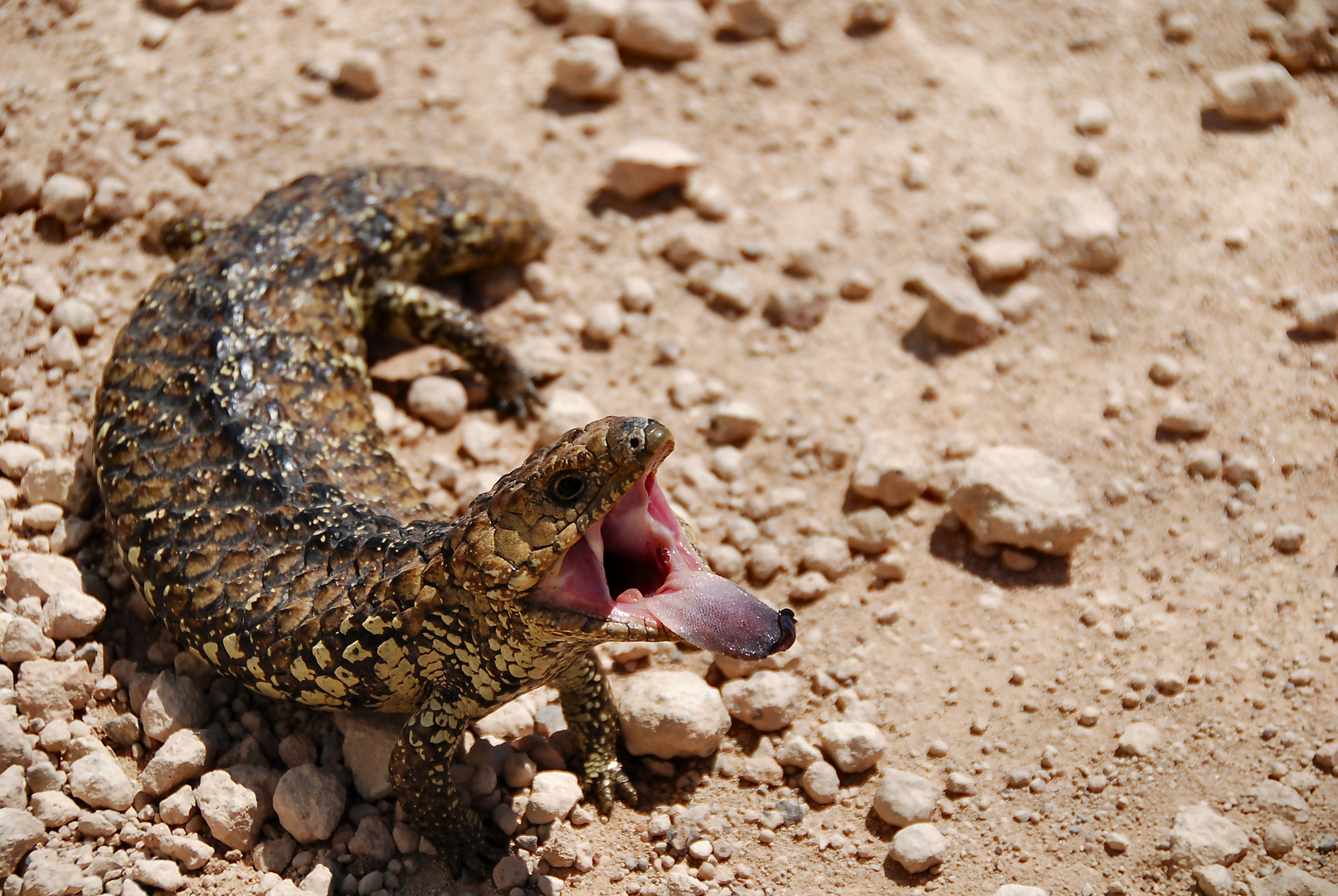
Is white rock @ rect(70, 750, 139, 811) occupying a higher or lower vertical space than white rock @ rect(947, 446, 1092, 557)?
lower

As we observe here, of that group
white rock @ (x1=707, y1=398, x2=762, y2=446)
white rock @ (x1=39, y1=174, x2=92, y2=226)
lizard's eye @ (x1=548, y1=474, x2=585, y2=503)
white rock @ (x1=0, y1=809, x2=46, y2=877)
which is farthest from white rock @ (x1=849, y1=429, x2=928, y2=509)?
white rock @ (x1=39, y1=174, x2=92, y2=226)

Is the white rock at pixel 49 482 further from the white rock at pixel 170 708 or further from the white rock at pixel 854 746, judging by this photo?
the white rock at pixel 854 746

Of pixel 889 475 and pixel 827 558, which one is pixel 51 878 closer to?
pixel 827 558

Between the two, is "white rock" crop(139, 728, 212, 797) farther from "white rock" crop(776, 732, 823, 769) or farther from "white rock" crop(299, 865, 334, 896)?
"white rock" crop(776, 732, 823, 769)

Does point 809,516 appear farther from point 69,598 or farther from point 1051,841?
point 69,598

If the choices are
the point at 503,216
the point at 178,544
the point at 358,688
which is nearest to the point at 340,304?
the point at 503,216
